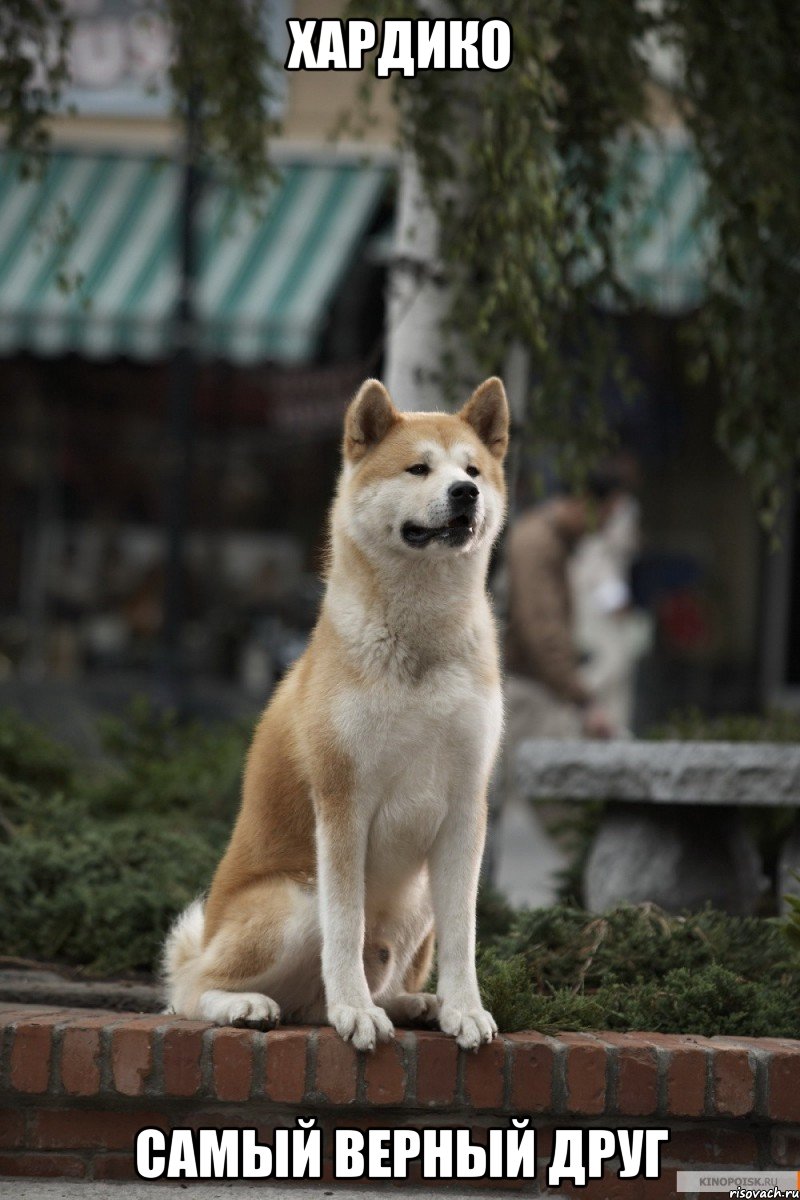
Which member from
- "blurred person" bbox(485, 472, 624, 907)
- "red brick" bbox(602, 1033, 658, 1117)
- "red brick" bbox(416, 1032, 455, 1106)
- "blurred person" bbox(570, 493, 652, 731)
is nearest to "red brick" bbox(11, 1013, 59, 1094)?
"red brick" bbox(416, 1032, 455, 1106)

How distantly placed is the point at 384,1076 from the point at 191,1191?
1.64 feet

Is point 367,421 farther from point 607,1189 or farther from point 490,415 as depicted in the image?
point 607,1189

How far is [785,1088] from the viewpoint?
3.43m

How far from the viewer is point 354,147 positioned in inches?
495

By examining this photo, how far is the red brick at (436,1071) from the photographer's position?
3.38 meters

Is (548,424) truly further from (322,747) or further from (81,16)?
(81,16)

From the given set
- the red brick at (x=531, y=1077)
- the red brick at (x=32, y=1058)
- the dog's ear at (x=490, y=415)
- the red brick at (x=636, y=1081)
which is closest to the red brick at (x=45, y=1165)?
the red brick at (x=32, y=1058)

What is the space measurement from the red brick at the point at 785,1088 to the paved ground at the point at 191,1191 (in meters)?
0.63

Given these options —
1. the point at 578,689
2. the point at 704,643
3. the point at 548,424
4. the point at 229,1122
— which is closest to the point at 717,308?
the point at 548,424

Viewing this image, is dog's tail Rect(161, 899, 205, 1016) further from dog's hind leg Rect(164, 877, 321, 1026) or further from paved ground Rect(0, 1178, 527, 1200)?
paved ground Rect(0, 1178, 527, 1200)

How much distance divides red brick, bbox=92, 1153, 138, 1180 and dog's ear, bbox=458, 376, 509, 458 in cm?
180

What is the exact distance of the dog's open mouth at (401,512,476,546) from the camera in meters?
3.26

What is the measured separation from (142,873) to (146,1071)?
5.16 ft

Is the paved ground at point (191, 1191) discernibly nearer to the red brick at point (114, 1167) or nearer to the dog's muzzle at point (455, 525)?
the red brick at point (114, 1167)
